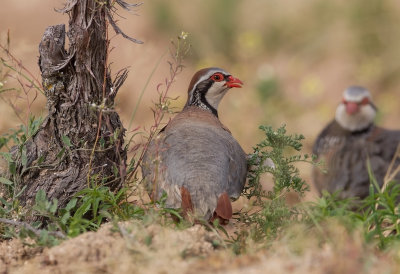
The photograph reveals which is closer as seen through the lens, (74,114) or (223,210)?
(223,210)

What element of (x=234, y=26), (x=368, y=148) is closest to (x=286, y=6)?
(x=234, y=26)

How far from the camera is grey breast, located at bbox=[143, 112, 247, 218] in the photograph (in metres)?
4.62

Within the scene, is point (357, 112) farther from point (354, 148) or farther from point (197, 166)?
point (197, 166)

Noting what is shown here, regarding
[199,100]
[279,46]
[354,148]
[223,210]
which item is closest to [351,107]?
[354,148]

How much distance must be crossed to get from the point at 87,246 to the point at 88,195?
1013 mm

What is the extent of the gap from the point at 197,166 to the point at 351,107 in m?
1.44

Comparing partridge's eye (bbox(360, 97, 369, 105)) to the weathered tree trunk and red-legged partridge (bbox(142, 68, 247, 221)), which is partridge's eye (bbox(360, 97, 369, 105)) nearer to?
red-legged partridge (bbox(142, 68, 247, 221))

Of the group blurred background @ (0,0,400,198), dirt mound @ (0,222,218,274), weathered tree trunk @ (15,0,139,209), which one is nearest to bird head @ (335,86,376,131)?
weathered tree trunk @ (15,0,139,209)

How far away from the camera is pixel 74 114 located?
4812 millimetres

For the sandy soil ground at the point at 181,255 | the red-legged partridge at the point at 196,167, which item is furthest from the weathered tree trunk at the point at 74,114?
the sandy soil ground at the point at 181,255

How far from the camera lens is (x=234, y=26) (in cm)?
1302

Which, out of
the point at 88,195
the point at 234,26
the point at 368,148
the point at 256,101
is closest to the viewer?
the point at 88,195

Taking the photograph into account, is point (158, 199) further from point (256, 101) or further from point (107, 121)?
point (256, 101)

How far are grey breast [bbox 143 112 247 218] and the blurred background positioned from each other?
4.94 m
